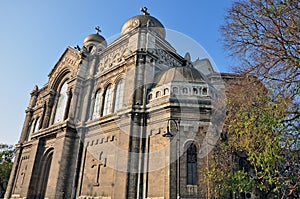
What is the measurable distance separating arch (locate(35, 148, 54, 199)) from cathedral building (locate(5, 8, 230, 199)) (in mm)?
81

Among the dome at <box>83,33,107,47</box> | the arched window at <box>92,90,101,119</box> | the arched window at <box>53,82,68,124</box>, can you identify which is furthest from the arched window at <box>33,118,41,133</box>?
the dome at <box>83,33,107,47</box>

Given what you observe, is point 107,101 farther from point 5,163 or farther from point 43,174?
point 5,163

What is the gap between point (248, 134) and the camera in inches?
295

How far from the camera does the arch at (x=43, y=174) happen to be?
2172 centimetres

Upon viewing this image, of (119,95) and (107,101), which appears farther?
(107,101)

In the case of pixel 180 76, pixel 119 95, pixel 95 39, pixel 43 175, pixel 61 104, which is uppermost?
pixel 95 39

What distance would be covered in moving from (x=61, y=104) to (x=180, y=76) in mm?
12955

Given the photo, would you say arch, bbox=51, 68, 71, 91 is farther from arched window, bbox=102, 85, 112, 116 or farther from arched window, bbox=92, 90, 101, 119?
arched window, bbox=102, 85, 112, 116

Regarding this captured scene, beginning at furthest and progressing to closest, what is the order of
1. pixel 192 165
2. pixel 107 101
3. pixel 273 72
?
pixel 107 101, pixel 192 165, pixel 273 72

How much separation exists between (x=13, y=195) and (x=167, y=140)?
18.1m

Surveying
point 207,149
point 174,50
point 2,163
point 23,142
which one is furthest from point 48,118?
point 2,163

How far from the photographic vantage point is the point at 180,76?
655 inches

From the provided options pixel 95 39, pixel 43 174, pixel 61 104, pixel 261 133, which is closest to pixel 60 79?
pixel 61 104

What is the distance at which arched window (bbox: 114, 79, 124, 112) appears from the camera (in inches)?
728
